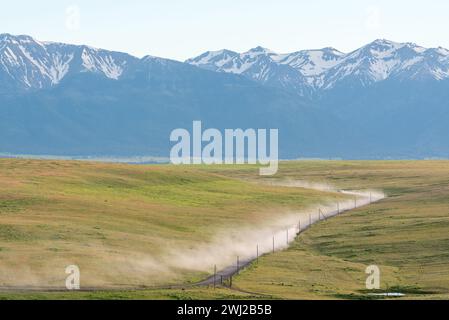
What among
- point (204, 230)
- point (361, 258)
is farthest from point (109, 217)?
point (361, 258)

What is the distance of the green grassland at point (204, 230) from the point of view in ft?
295

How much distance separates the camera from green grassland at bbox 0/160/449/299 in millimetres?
89812

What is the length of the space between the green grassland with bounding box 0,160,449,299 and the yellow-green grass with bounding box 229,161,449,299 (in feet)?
0.42

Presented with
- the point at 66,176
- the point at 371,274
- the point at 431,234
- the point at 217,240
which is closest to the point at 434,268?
the point at 371,274

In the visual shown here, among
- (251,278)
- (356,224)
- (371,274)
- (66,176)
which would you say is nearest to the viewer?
(251,278)

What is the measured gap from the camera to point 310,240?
128 m

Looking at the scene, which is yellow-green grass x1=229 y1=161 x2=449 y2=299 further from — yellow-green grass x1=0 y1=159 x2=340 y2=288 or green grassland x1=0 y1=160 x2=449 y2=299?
yellow-green grass x1=0 y1=159 x2=340 y2=288

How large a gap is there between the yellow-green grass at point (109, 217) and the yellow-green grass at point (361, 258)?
33.3 ft

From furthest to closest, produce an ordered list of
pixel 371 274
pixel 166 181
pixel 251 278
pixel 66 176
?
pixel 166 181 → pixel 66 176 → pixel 371 274 → pixel 251 278

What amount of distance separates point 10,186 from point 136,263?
56.0 m

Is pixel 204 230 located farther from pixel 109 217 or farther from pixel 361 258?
pixel 361 258

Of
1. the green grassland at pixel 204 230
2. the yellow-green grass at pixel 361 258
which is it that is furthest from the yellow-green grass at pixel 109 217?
the yellow-green grass at pixel 361 258

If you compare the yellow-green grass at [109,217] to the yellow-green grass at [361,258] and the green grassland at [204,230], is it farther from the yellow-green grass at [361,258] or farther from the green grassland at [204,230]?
the yellow-green grass at [361,258]
